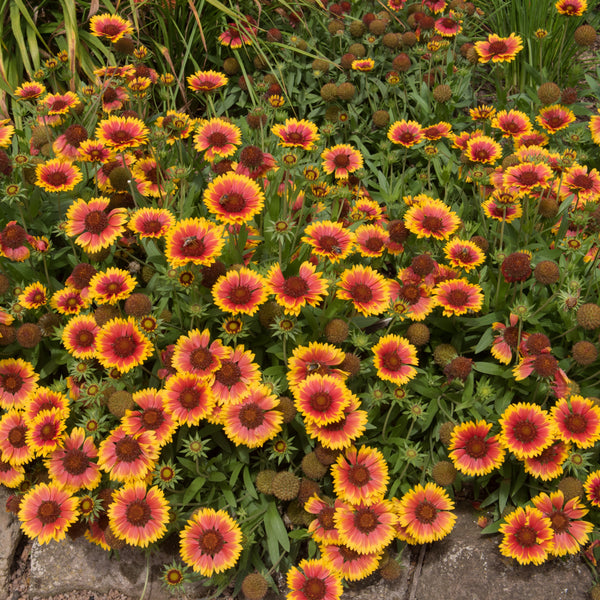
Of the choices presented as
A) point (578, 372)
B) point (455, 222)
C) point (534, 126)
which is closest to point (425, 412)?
point (578, 372)

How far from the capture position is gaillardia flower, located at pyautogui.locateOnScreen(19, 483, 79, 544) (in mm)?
1782

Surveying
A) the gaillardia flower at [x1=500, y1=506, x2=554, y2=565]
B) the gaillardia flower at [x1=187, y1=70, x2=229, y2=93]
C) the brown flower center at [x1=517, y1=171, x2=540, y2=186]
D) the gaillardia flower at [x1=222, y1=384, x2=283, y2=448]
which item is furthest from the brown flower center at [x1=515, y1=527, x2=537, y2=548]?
the gaillardia flower at [x1=187, y1=70, x2=229, y2=93]

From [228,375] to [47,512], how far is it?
2.25ft

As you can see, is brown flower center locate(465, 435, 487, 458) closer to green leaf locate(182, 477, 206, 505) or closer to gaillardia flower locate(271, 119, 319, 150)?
green leaf locate(182, 477, 206, 505)

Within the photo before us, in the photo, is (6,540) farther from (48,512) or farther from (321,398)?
(321,398)

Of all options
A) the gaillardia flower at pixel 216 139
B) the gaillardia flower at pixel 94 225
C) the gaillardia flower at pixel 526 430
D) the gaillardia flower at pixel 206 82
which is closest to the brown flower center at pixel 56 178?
the gaillardia flower at pixel 94 225

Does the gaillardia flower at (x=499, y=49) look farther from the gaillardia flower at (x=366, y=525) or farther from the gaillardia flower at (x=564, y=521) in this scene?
the gaillardia flower at (x=366, y=525)

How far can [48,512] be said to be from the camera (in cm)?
179

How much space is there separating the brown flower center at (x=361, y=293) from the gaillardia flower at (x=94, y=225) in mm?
778

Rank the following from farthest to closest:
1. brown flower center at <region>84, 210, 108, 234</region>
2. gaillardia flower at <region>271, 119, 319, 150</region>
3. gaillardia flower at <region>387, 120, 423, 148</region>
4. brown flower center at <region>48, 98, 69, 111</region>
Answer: gaillardia flower at <region>387, 120, 423, 148</region> → brown flower center at <region>48, 98, 69, 111</region> → gaillardia flower at <region>271, 119, 319, 150</region> → brown flower center at <region>84, 210, 108, 234</region>

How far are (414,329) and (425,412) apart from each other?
0.93 feet

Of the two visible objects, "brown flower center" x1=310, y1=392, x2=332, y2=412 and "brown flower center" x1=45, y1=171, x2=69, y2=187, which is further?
"brown flower center" x1=45, y1=171, x2=69, y2=187

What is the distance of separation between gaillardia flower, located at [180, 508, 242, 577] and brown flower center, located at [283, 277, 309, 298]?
2.27 ft

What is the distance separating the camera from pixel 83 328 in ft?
6.28
